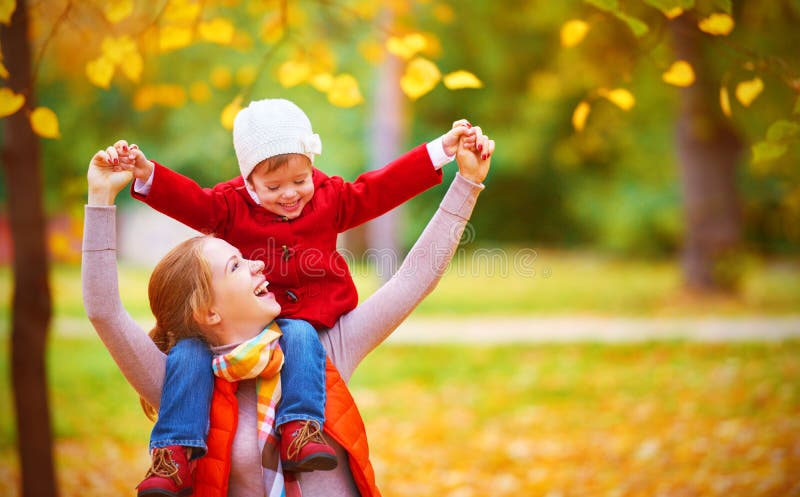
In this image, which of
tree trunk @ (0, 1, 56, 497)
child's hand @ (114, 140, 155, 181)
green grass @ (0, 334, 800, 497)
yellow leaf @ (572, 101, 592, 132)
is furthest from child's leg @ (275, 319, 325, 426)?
green grass @ (0, 334, 800, 497)

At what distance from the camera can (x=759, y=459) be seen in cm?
502

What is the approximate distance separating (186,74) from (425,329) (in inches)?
254

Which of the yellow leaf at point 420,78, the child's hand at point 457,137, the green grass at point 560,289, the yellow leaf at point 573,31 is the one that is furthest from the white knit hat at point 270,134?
the green grass at point 560,289

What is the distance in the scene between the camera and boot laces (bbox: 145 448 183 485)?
1812mm

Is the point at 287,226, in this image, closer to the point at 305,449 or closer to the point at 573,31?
the point at 305,449

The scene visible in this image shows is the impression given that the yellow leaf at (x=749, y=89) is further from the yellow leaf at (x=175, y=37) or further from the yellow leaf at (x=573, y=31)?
the yellow leaf at (x=175, y=37)

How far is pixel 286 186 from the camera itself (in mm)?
2059

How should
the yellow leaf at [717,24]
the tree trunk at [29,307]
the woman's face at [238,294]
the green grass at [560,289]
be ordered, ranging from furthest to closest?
the green grass at [560,289], the tree trunk at [29,307], the yellow leaf at [717,24], the woman's face at [238,294]

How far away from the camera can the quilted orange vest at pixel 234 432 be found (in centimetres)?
188

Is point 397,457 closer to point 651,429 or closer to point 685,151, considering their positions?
point 651,429

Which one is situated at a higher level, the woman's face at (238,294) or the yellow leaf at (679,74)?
the yellow leaf at (679,74)

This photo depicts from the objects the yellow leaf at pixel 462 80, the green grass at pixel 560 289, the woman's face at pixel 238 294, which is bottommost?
the green grass at pixel 560 289

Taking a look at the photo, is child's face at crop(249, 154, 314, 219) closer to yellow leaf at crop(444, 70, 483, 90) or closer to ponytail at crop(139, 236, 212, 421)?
ponytail at crop(139, 236, 212, 421)

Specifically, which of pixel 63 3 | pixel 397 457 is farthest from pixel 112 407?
pixel 63 3
